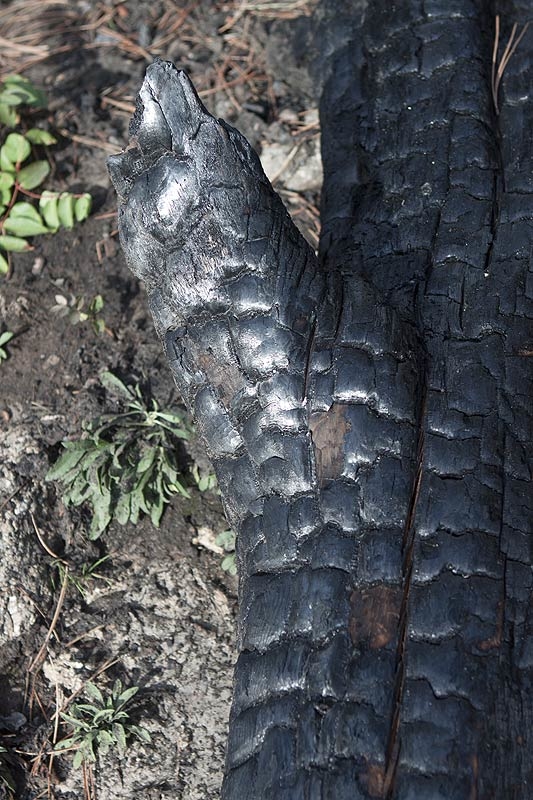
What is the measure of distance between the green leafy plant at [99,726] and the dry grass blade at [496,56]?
5.70 feet

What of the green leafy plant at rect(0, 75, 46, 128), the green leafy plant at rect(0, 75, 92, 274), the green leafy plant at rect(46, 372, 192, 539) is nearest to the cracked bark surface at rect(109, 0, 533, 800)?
the green leafy plant at rect(46, 372, 192, 539)

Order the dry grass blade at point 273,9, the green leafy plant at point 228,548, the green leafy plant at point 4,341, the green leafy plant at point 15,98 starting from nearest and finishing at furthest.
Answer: the green leafy plant at point 228,548
the green leafy plant at point 4,341
the green leafy plant at point 15,98
the dry grass blade at point 273,9

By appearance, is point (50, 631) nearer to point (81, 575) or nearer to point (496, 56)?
point (81, 575)

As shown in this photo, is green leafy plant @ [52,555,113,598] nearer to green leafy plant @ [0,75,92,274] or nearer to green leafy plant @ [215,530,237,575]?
green leafy plant @ [215,530,237,575]

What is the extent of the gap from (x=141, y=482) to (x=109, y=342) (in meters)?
0.54

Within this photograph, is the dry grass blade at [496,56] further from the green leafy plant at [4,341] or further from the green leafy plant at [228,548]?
the green leafy plant at [4,341]

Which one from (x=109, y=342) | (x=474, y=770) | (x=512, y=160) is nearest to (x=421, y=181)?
(x=512, y=160)

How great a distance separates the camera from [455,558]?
1.73m

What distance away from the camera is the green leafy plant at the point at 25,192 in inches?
124

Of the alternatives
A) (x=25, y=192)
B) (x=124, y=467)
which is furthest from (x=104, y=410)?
(x=25, y=192)

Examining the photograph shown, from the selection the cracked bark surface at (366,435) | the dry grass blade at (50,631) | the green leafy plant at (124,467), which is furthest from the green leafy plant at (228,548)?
the cracked bark surface at (366,435)

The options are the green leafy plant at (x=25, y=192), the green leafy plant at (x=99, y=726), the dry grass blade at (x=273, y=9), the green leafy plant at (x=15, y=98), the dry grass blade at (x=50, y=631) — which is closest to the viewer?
the green leafy plant at (x=99, y=726)

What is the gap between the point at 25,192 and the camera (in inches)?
127

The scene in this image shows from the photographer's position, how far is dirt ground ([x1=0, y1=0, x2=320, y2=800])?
2359 mm
